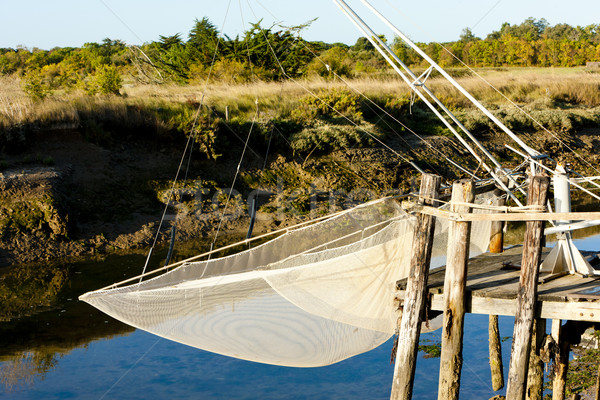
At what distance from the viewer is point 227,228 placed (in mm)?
15492

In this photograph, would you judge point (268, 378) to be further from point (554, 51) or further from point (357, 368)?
point (554, 51)

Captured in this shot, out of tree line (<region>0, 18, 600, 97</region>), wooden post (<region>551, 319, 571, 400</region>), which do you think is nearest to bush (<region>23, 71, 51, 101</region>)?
tree line (<region>0, 18, 600, 97</region>)

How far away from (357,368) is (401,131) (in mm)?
12941

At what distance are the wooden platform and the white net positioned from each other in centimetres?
37

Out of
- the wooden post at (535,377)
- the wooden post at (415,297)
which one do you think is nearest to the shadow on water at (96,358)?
the wooden post at (535,377)

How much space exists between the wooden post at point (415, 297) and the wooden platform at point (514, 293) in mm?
309

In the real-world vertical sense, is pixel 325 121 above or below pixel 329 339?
above

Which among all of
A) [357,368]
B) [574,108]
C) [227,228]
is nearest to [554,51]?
[574,108]

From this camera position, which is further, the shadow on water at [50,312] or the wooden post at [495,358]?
the shadow on water at [50,312]

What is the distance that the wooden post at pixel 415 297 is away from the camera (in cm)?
602

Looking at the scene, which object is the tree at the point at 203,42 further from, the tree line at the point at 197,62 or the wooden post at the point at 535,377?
the wooden post at the point at 535,377

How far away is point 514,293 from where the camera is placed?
5910 mm

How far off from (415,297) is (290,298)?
1.24 meters

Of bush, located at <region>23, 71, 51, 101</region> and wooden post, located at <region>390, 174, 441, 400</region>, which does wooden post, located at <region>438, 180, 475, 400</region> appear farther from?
bush, located at <region>23, 71, 51, 101</region>
